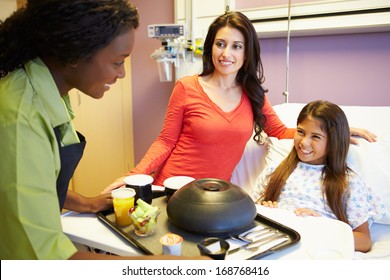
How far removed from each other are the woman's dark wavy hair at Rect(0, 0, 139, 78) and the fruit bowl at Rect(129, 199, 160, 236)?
40 centimetres

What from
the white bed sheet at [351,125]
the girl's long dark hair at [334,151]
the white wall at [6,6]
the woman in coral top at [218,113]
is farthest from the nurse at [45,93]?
the white wall at [6,6]

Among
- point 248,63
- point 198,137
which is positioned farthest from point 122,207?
point 248,63

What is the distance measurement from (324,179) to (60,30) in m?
1.11

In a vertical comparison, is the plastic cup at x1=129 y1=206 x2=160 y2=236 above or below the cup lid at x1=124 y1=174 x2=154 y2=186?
below

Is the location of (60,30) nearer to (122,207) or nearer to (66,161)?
(66,161)

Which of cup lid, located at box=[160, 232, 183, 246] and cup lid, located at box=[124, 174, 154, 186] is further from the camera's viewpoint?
cup lid, located at box=[124, 174, 154, 186]

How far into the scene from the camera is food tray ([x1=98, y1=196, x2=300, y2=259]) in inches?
32.7

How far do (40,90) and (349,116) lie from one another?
1401 millimetres

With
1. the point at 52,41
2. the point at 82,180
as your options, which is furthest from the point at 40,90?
the point at 82,180

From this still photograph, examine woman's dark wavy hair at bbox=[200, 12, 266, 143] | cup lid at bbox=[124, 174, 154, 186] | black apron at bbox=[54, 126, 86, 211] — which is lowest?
cup lid at bbox=[124, 174, 154, 186]

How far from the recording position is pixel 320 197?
1378mm

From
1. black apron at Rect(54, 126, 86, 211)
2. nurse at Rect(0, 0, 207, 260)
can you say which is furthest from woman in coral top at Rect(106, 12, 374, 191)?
nurse at Rect(0, 0, 207, 260)

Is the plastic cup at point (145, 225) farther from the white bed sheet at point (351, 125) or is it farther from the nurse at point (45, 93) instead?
the white bed sheet at point (351, 125)

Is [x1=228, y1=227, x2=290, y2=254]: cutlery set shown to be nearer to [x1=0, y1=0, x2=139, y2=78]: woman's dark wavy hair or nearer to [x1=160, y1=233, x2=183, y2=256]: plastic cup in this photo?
[x1=160, y1=233, x2=183, y2=256]: plastic cup
